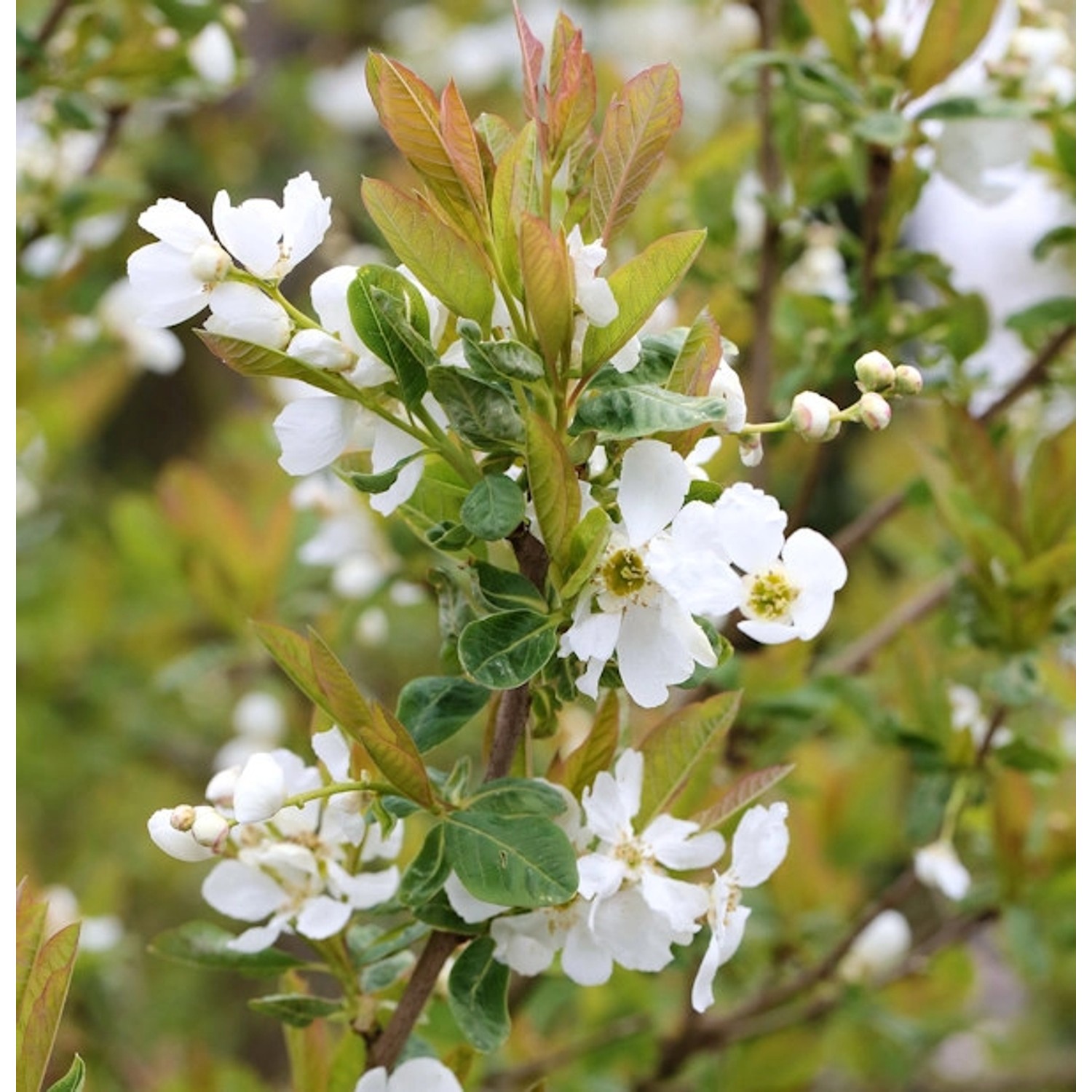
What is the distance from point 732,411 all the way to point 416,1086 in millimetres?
307

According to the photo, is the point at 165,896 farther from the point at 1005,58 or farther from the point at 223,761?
the point at 1005,58

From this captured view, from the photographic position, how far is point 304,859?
647 millimetres

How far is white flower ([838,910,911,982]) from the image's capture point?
112cm

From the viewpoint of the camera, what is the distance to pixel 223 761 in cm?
136

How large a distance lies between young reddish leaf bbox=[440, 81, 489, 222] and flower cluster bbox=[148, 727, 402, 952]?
228mm

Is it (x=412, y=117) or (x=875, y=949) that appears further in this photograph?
(x=875, y=949)

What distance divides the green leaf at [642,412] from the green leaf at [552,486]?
0.05 ft

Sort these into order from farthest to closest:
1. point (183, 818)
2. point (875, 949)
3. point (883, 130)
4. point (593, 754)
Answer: point (875, 949)
point (883, 130)
point (593, 754)
point (183, 818)

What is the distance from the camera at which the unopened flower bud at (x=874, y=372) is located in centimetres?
54

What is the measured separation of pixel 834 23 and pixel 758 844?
672mm

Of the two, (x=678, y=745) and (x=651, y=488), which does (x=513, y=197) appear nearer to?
(x=651, y=488)

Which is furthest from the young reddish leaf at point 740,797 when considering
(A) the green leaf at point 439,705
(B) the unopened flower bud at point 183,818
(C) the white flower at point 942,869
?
(C) the white flower at point 942,869

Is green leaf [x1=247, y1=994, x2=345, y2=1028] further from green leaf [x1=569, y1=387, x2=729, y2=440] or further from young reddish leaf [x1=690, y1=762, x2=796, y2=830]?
green leaf [x1=569, y1=387, x2=729, y2=440]

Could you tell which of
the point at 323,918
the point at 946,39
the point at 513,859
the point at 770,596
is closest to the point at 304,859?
the point at 323,918
